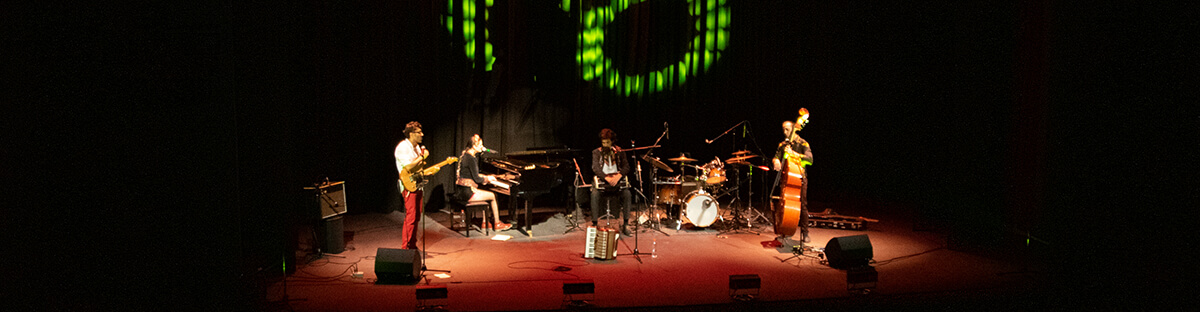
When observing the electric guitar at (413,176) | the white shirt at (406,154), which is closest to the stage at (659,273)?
the electric guitar at (413,176)

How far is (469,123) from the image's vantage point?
9812 millimetres

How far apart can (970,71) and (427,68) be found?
271 inches

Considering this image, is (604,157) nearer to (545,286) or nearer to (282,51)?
(545,286)

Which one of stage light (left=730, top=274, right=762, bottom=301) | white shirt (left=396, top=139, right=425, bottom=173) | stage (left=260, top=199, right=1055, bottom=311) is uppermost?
white shirt (left=396, top=139, right=425, bottom=173)

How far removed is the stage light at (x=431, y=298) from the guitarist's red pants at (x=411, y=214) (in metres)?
1.49

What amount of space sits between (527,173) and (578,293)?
3.01 metres

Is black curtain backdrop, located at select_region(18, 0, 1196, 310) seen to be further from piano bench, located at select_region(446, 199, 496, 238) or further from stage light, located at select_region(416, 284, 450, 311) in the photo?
piano bench, located at select_region(446, 199, 496, 238)

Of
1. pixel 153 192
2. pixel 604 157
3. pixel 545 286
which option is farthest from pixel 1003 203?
pixel 153 192

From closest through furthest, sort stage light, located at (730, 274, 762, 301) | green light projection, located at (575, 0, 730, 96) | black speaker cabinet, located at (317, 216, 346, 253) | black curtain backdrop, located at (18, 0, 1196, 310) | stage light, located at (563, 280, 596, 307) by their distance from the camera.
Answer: black curtain backdrop, located at (18, 0, 1196, 310)
stage light, located at (563, 280, 596, 307)
stage light, located at (730, 274, 762, 301)
black speaker cabinet, located at (317, 216, 346, 253)
green light projection, located at (575, 0, 730, 96)

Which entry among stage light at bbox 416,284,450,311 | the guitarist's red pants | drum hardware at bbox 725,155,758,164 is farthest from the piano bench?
drum hardware at bbox 725,155,758,164

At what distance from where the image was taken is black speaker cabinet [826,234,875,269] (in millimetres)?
6867

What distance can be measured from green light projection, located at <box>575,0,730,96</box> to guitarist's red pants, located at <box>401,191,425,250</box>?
3.77 m

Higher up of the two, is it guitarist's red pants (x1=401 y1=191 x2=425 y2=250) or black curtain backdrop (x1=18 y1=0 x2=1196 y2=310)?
black curtain backdrop (x1=18 y1=0 x2=1196 y2=310)

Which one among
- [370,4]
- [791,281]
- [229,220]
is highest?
[370,4]
